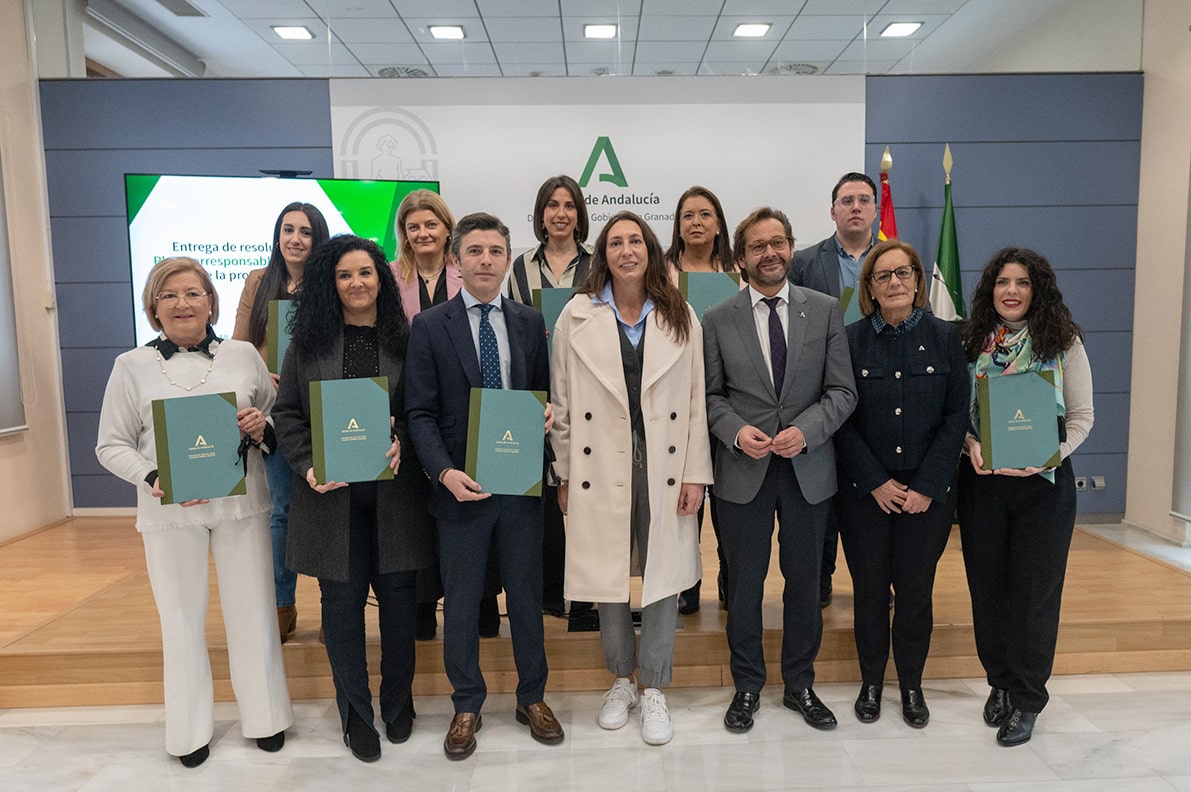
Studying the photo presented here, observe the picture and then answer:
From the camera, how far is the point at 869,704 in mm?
2570

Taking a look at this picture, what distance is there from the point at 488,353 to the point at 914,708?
1.86m

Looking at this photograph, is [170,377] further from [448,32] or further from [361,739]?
[448,32]

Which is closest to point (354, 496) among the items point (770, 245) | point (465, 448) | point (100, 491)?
point (465, 448)

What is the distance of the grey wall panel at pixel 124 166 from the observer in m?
4.85

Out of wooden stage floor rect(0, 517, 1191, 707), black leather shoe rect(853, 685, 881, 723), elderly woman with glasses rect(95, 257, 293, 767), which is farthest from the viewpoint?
wooden stage floor rect(0, 517, 1191, 707)

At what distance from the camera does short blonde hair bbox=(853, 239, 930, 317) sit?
238cm

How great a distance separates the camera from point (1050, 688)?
2873 millimetres

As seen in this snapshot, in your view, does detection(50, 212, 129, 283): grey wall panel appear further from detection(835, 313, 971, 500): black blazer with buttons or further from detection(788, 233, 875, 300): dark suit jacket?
detection(835, 313, 971, 500): black blazer with buttons

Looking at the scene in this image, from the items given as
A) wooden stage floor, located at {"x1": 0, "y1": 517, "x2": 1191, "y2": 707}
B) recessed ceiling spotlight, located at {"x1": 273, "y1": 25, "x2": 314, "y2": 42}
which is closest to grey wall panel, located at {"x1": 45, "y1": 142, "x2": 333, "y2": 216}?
recessed ceiling spotlight, located at {"x1": 273, "y1": 25, "x2": 314, "y2": 42}

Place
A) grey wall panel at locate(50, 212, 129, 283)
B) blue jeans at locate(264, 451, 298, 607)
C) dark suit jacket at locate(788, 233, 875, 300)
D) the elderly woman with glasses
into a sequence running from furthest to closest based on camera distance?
grey wall panel at locate(50, 212, 129, 283), dark suit jacket at locate(788, 233, 875, 300), blue jeans at locate(264, 451, 298, 607), the elderly woman with glasses

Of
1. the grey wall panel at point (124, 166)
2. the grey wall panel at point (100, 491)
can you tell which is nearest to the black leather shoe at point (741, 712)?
the grey wall panel at point (124, 166)

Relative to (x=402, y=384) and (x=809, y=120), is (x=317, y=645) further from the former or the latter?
(x=809, y=120)

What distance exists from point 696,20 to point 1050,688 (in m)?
4.24

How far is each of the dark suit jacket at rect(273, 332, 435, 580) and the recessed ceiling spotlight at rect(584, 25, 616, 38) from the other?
3413mm
